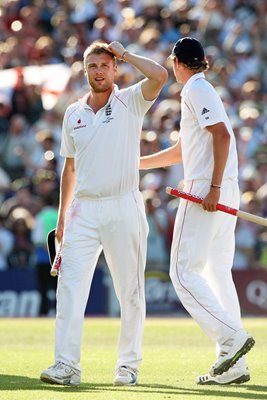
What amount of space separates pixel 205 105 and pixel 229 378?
79.2 inches

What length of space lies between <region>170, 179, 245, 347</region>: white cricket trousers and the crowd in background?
845 centimetres

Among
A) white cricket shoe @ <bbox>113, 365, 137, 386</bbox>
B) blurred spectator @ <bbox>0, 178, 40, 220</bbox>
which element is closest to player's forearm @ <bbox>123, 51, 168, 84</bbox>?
white cricket shoe @ <bbox>113, 365, 137, 386</bbox>

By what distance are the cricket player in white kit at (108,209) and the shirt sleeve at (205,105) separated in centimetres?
32

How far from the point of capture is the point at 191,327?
51.3ft

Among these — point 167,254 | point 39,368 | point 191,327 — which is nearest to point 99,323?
point 191,327

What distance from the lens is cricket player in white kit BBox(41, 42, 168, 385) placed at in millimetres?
8859

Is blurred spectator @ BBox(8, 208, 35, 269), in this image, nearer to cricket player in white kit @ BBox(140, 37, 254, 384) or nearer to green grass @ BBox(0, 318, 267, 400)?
green grass @ BBox(0, 318, 267, 400)

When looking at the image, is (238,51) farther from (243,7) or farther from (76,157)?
(76,157)

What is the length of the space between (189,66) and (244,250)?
9.67 metres

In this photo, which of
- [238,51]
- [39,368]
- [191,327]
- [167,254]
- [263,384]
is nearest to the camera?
[263,384]

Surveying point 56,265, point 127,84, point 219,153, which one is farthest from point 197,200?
point 127,84

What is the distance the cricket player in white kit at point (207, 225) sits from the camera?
8.81m

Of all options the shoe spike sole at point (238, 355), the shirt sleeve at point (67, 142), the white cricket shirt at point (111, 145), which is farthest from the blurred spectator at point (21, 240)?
the shoe spike sole at point (238, 355)

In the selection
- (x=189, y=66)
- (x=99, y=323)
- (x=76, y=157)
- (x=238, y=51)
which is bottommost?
(x=99, y=323)
